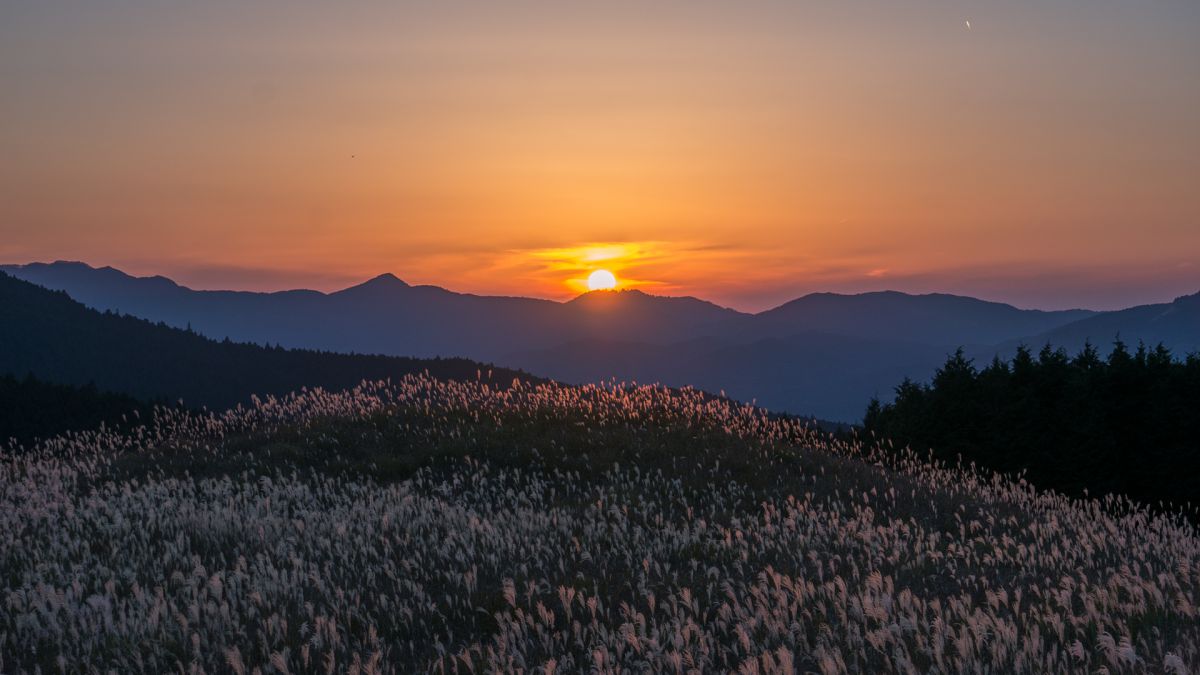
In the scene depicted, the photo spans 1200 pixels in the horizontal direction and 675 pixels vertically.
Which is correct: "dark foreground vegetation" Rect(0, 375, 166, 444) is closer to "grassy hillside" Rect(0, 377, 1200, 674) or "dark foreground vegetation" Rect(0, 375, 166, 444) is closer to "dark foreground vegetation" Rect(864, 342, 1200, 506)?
"dark foreground vegetation" Rect(864, 342, 1200, 506)

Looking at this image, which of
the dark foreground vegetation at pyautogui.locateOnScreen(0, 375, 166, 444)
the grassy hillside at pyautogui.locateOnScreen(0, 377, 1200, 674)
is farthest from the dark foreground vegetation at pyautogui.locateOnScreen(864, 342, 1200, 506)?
the dark foreground vegetation at pyautogui.locateOnScreen(0, 375, 166, 444)

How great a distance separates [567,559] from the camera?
9.52 meters

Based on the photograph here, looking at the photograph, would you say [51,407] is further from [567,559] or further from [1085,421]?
[567,559]

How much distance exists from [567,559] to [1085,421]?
2542 cm

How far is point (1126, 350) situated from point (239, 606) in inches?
1195

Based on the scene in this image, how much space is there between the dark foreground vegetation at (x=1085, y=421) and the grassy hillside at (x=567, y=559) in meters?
15.2

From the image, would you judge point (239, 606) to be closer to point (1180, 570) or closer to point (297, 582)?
point (297, 582)

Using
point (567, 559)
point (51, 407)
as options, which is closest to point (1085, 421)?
point (567, 559)

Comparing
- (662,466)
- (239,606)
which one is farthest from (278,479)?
(239,606)

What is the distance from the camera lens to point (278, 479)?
15.1m

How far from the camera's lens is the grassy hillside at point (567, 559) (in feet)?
20.7

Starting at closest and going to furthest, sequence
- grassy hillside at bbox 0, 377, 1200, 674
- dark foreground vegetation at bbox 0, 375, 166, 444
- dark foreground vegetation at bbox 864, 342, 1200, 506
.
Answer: grassy hillside at bbox 0, 377, 1200, 674
dark foreground vegetation at bbox 864, 342, 1200, 506
dark foreground vegetation at bbox 0, 375, 166, 444

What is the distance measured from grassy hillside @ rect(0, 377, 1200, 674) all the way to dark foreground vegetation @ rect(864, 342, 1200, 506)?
15.2 metres

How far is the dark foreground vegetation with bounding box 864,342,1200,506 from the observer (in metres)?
28.0
